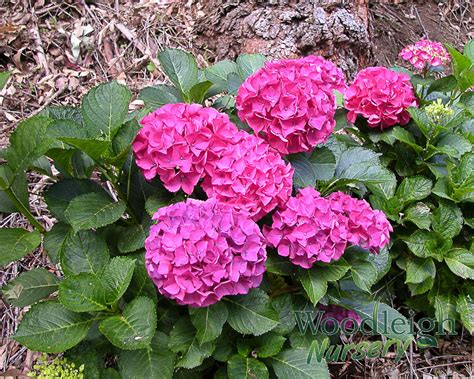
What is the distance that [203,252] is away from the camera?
137cm

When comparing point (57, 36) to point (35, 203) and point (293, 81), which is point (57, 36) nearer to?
point (35, 203)

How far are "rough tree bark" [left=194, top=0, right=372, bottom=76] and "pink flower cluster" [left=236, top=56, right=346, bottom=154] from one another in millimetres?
1494

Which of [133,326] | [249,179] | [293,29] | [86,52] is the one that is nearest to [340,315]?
[249,179]

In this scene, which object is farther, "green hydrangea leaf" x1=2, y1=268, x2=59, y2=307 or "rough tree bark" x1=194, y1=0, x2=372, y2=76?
"rough tree bark" x1=194, y1=0, x2=372, y2=76

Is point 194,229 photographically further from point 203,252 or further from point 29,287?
point 29,287

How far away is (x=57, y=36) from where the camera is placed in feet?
10.9

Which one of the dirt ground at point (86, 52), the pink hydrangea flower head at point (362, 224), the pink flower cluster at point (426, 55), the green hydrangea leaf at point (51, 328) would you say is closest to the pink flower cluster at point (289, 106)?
the pink hydrangea flower head at point (362, 224)

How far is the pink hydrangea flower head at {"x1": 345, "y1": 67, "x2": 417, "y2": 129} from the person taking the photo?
7.22ft

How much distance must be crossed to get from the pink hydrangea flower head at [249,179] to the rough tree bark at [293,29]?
5.79 feet

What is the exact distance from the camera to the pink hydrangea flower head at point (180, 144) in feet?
5.01

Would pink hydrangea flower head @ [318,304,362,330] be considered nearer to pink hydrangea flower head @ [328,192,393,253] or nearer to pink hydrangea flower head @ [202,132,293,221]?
pink hydrangea flower head @ [328,192,393,253]

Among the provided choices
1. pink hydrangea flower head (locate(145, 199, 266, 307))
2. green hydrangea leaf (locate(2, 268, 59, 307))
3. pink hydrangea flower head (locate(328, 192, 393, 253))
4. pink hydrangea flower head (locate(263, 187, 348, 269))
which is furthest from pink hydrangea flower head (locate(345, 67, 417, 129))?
green hydrangea leaf (locate(2, 268, 59, 307))

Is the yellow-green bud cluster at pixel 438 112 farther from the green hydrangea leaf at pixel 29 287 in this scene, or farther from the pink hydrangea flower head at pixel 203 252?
the green hydrangea leaf at pixel 29 287

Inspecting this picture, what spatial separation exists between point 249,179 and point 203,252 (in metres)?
0.28
